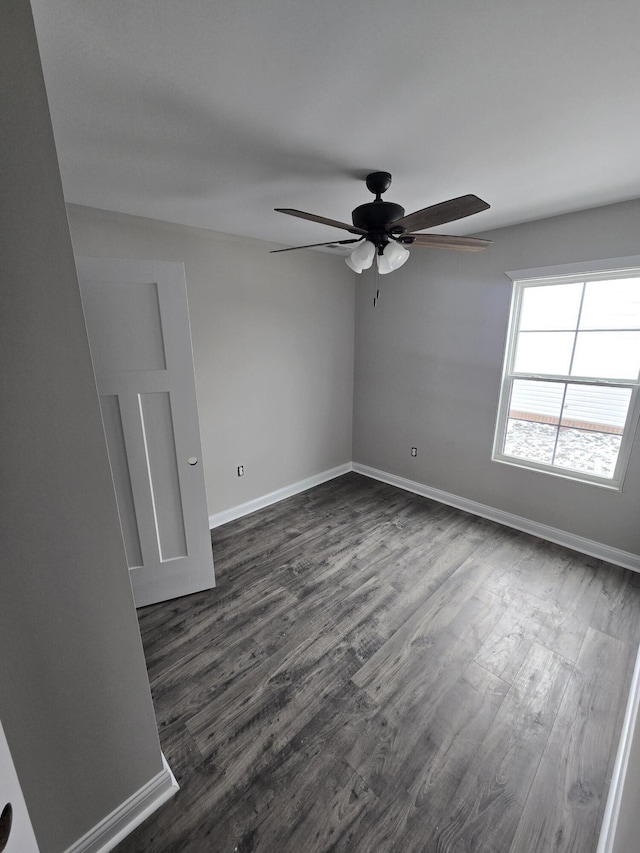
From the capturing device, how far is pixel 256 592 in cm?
233

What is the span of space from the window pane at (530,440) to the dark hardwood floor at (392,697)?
2.49 ft

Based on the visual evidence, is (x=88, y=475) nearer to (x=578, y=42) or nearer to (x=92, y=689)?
(x=92, y=689)

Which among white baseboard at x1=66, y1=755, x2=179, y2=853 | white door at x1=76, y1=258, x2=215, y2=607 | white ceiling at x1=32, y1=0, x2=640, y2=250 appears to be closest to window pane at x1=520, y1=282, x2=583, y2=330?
white ceiling at x1=32, y1=0, x2=640, y2=250

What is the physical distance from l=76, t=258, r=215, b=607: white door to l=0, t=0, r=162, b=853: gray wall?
1082 millimetres

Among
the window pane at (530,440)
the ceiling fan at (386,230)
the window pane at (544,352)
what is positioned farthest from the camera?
the window pane at (530,440)

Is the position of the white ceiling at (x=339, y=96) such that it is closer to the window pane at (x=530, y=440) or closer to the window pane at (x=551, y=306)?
the window pane at (x=551, y=306)

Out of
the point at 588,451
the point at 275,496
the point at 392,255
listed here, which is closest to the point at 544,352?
the point at 588,451

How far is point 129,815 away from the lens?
1.20 m

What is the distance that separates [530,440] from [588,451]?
41 cm

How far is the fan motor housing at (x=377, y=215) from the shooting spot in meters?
1.71

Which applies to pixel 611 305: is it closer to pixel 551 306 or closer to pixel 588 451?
pixel 551 306

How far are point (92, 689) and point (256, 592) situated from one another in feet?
4.43

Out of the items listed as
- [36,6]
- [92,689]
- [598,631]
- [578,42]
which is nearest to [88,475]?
[92,689]

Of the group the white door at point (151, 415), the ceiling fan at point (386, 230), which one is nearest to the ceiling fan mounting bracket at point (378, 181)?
the ceiling fan at point (386, 230)
